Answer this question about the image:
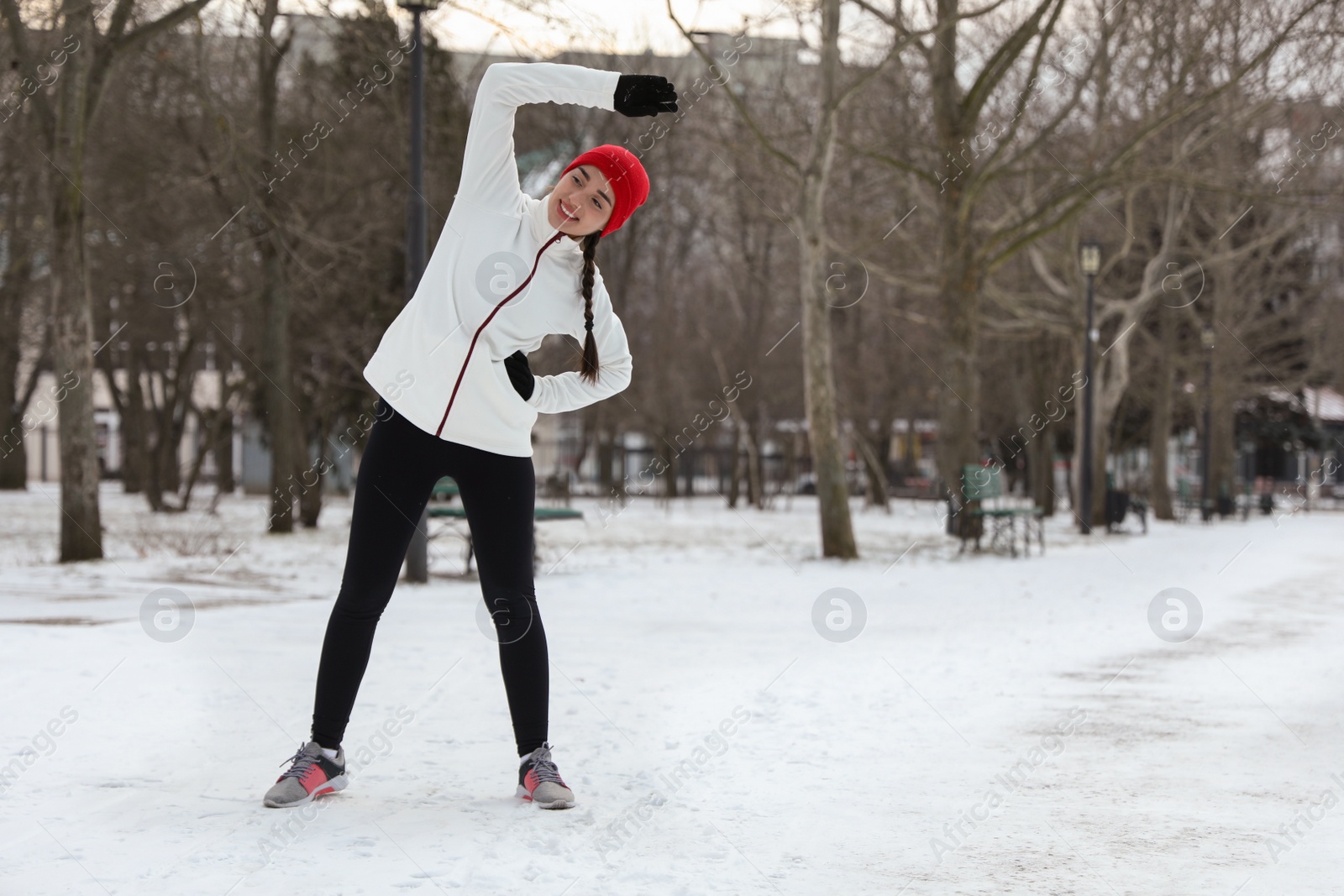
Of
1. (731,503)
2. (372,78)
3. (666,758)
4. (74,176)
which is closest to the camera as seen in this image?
(666,758)

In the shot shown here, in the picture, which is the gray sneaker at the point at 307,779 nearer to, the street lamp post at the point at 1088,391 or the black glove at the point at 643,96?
the black glove at the point at 643,96

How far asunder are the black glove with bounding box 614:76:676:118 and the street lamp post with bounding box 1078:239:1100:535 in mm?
19061

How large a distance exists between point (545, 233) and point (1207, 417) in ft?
96.1

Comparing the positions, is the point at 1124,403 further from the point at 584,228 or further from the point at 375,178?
the point at 584,228

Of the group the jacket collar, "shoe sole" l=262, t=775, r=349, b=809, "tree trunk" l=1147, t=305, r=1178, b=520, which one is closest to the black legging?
"shoe sole" l=262, t=775, r=349, b=809

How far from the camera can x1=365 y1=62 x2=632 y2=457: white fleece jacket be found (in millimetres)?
3902

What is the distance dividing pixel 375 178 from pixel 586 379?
50.2 ft

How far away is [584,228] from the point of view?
3.97 metres

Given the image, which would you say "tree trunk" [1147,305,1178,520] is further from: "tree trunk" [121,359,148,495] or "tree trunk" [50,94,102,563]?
"tree trunk" [50,94,102,563]

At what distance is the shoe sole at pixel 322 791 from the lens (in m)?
3.91

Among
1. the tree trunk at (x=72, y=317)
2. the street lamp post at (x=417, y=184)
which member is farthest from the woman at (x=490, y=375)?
the tree trunk at (x=72, y=317)

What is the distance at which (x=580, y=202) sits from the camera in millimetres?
3945

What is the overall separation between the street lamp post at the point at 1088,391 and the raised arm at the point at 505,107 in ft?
62.4

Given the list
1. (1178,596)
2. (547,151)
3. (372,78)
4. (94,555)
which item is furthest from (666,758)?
(547,151)
